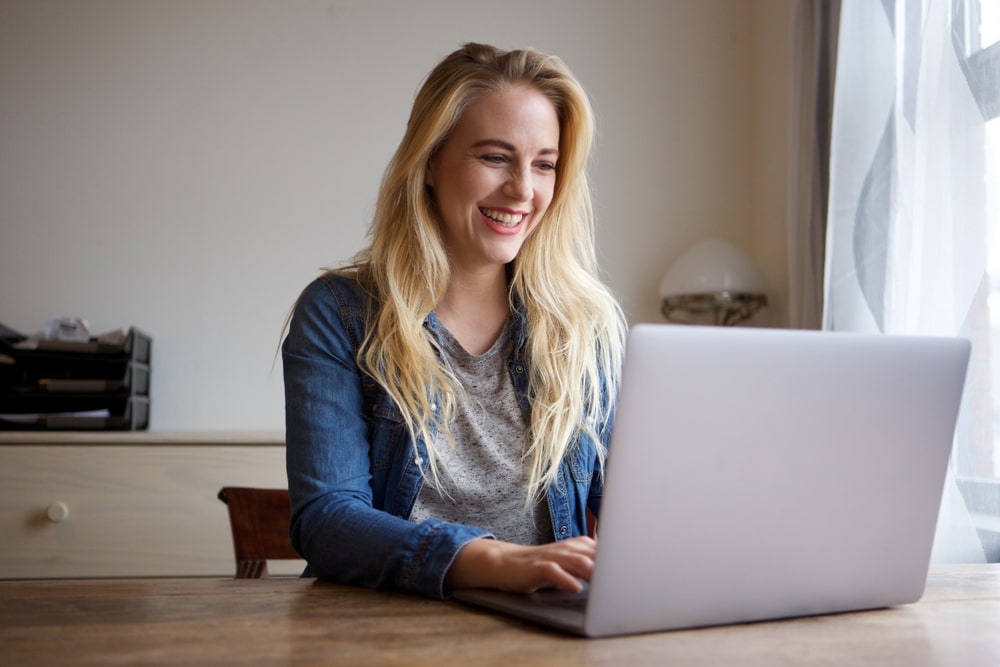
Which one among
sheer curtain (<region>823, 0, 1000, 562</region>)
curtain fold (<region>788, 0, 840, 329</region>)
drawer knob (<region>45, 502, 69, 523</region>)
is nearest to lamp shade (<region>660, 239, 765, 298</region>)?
curtain fold (<region>788, 0, 840, 329</region>)

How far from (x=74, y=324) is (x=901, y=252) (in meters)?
2.12

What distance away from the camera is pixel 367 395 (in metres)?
1.34

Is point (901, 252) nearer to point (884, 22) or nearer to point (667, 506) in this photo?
point (884, 22)

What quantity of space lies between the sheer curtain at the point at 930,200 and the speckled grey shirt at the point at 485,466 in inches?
38.4

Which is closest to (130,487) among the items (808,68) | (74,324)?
(74,324)

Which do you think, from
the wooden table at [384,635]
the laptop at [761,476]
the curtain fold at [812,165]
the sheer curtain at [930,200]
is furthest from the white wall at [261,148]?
the laptop at [761,476]

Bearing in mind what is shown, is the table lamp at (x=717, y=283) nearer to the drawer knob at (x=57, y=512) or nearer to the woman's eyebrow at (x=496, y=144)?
the woman's eyebrow at (x=496, y=144)

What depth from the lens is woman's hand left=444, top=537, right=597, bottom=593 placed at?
89cm

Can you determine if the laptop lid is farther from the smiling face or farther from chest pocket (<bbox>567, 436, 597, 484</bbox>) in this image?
the smiling face

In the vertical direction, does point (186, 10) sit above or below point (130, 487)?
above

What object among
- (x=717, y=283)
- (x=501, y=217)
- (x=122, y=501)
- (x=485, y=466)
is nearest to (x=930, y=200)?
(x=717, y=283)

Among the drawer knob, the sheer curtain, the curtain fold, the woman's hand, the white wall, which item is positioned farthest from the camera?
the white wall

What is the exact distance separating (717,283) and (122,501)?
1.76 metres

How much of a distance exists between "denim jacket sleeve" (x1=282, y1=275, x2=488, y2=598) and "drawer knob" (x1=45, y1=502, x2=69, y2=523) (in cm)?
129
